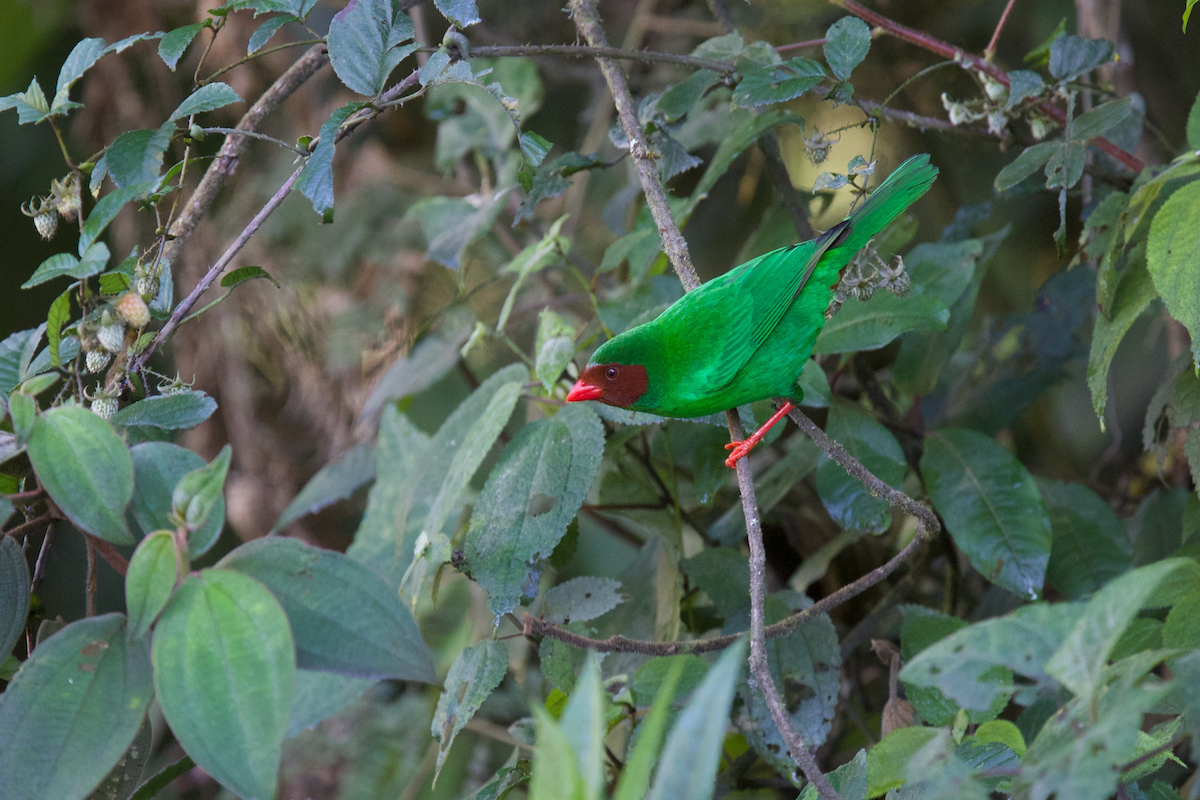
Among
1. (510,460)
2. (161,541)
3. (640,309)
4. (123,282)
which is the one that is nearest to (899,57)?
(640,309)

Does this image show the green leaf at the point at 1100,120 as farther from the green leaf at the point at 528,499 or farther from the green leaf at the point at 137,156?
the green leaf at the point at 137,156

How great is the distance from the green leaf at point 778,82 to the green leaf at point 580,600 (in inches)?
38.3

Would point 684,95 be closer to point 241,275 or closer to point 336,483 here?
point 241,275

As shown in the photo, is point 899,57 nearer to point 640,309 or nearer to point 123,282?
point 640,309

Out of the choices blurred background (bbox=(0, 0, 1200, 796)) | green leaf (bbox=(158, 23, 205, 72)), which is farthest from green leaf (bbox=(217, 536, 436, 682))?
blurred background (bbox=(0, 0, 1200, 796))

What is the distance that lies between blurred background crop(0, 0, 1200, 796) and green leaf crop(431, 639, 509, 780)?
1.82 metres

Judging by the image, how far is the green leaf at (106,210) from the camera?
51.8 inches

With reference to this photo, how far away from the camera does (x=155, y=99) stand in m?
3.59

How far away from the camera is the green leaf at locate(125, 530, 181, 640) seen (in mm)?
1016

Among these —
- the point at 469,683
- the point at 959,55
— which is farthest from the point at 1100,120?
the point at 469,683

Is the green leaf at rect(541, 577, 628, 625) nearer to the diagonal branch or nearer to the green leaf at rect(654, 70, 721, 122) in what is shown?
the diagonal branch

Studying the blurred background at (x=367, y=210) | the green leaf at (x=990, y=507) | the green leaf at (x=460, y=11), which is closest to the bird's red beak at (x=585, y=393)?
the green leaf at (x=460, y=11)

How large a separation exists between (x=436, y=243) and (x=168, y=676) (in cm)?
175

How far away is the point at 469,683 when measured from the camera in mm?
1542
